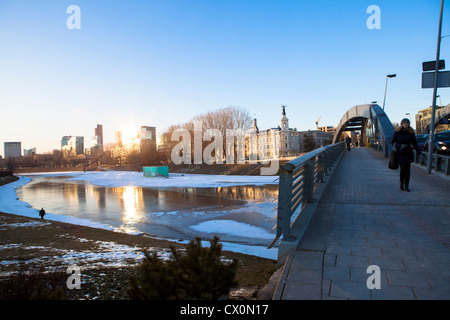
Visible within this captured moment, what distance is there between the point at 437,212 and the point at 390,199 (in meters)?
1.27

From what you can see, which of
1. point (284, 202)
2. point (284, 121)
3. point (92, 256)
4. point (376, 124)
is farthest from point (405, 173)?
point (284, 121)

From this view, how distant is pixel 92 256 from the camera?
23.8 ft

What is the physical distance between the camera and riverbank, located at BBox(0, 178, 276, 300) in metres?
4.49

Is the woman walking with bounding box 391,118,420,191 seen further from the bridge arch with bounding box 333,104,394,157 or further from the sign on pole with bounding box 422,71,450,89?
the bridge arch with bounding box 333,104,394,157

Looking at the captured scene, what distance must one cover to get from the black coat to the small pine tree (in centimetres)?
659

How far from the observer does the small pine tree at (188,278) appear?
1.95 metres

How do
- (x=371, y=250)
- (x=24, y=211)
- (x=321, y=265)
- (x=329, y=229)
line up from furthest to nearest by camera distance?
(x=24, y=211)
(x=329, y=229)
(x=371, y=250)
(x=321, y=265)

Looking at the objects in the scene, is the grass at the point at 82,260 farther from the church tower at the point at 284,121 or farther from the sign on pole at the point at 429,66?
the church tower at the point at 284,121

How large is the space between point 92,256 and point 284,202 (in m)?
6.00

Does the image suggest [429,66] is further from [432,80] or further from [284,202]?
[284,202]

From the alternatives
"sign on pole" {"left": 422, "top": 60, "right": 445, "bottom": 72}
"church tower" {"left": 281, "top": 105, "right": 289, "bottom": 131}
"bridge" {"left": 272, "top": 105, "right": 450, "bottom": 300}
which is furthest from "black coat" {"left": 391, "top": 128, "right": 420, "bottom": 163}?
"church tower" {"left": 281, "top": 105, "right": 289, "bottom": 131}

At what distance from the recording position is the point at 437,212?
5.20 metres
